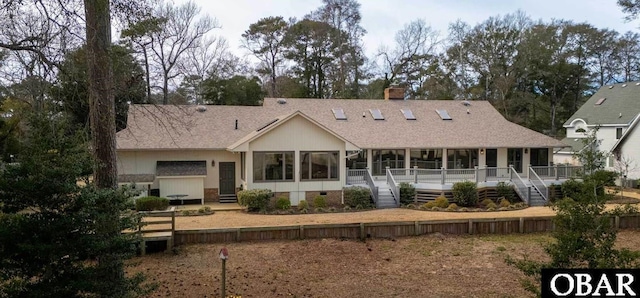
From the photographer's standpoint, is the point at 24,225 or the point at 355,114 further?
the point at 355,114

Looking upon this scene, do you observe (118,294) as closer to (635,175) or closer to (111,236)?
(111,236)

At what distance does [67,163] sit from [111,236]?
1259 mm

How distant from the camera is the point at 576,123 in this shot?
111ft

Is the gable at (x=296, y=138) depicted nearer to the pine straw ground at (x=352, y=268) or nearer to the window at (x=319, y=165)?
the window at (x=319, y=165)

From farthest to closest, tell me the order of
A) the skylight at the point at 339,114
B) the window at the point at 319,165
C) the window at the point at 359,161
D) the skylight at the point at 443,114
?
the skylight at the point at 443,114
the skylight at the point at 339,114
the window at the point at 359,161
the window at the point at 319,165

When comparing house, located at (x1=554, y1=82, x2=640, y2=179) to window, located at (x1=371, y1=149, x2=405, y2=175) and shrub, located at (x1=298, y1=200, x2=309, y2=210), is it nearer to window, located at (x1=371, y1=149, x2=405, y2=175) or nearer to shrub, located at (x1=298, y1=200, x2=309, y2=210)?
window, located at (x1=371, y1=149, x2=405, y2=175)

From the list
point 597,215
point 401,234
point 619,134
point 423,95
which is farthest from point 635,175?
point 597,215

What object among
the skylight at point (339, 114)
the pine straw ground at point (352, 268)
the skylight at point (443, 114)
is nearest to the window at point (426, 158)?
the skylight at point (443, 114)

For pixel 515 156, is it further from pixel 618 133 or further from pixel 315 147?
pixel 618 133

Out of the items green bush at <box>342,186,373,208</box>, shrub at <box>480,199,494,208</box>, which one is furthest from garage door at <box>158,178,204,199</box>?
shrub at <box>480,199,494,208</box>

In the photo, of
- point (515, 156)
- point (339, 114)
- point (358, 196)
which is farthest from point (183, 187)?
point (515, 156)

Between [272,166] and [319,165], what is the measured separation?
2.22 meters

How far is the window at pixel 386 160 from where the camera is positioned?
23.1 meters

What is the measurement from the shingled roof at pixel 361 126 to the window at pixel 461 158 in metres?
0.72
